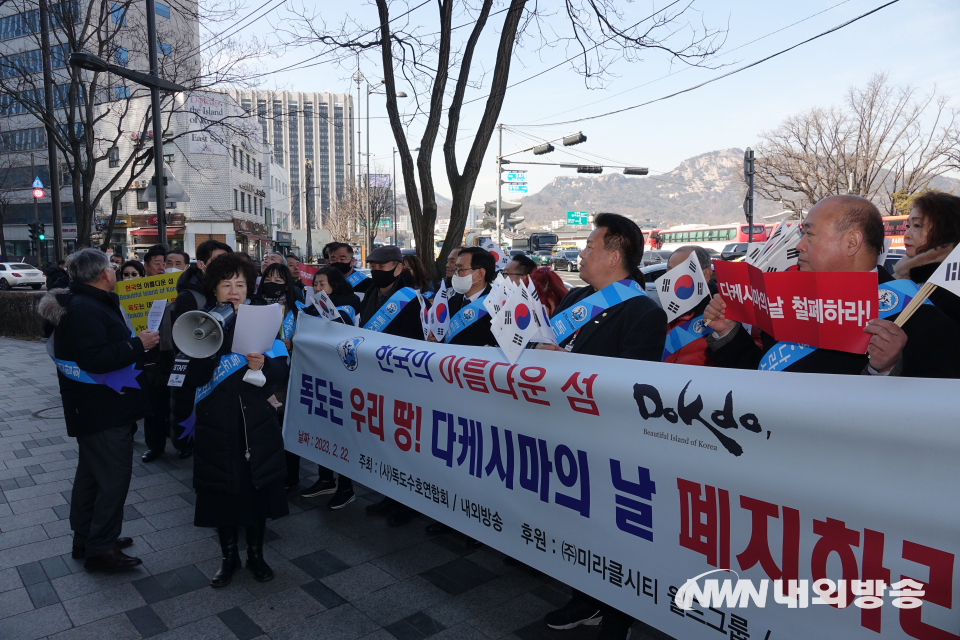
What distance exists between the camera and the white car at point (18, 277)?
3250 centimetres

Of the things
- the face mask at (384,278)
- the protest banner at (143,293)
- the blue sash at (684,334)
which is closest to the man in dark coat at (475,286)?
the face mask at (384,278)

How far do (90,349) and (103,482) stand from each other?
805 millimetres

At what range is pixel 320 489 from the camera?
196 inches

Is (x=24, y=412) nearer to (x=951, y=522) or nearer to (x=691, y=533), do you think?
(x=691, y=533)

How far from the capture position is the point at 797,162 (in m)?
31.6

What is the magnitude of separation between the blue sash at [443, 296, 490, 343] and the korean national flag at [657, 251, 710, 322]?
51.4 inches

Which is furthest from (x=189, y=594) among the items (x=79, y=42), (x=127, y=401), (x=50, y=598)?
(x=79, y=42)

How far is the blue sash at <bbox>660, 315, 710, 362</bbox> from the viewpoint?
11.6 feet

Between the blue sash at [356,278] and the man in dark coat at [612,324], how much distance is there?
382cm

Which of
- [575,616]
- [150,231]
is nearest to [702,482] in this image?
[575,616]

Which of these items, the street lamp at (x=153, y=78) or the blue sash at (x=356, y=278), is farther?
the street lamp at (x=153, y=78)

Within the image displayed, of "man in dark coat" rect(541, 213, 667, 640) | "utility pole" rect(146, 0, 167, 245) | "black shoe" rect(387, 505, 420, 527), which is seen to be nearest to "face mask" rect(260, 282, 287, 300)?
"black shoe" rect(387, 505, 420, 527)

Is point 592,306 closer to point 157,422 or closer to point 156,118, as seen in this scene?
point 157,422

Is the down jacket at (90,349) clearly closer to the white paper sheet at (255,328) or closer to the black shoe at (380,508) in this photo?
the white paper sheet at (255,328)
